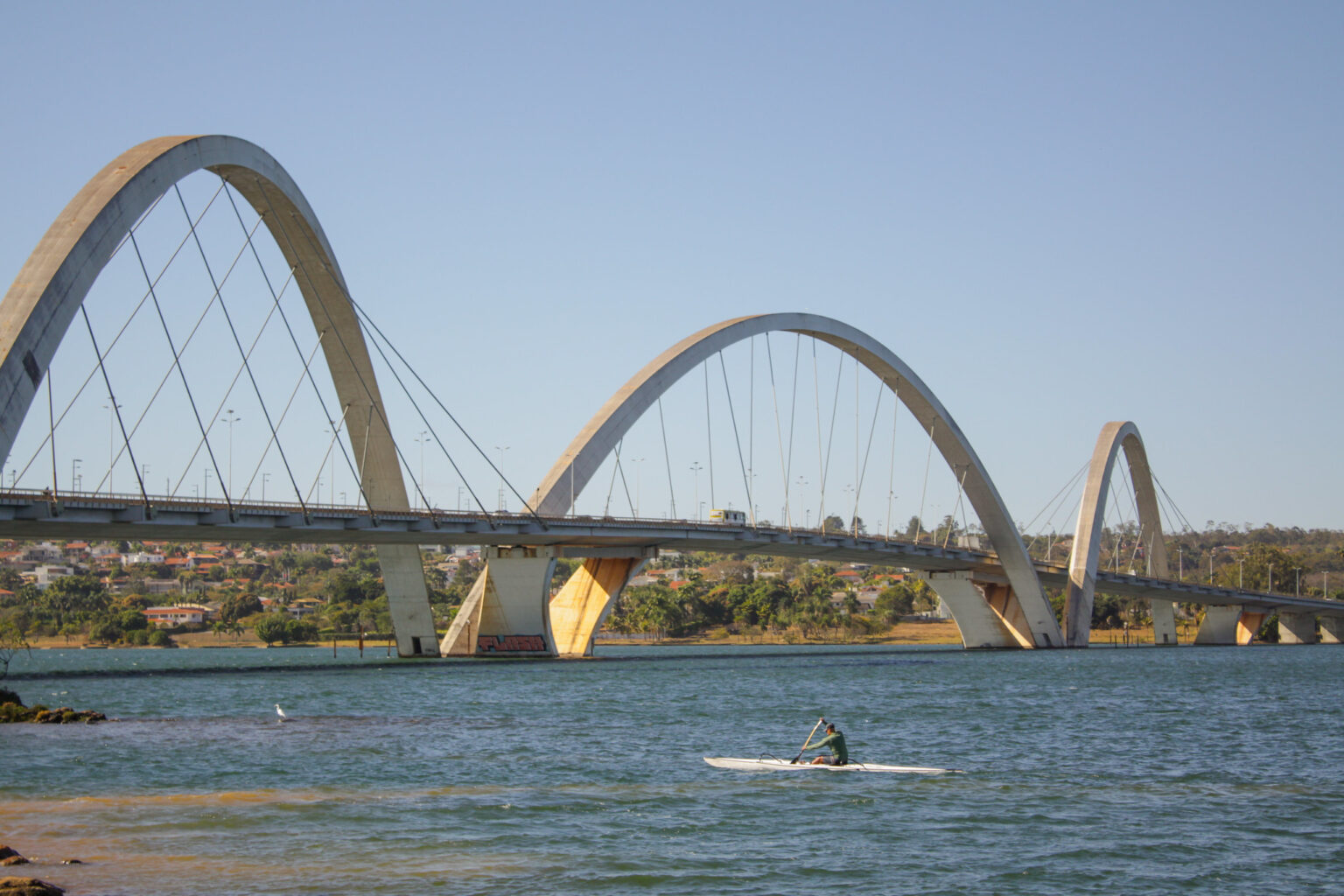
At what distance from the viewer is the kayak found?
101 feet

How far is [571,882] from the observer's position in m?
19.6

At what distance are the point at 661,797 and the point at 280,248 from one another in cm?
4618

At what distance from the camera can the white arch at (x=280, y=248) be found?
42.8 metres

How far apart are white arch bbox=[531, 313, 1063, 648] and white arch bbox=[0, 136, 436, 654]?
8.83 metres

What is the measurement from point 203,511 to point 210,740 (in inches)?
728

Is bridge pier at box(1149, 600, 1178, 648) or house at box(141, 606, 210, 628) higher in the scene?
bridge pier at box(1149, 600, 1178, 648)

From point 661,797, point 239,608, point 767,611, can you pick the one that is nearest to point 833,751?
point 661,797

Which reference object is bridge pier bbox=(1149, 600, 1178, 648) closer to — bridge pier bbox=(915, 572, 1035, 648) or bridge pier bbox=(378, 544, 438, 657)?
bridge pier bbox=(915, 572, 1035, 648)

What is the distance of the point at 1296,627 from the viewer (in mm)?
137000

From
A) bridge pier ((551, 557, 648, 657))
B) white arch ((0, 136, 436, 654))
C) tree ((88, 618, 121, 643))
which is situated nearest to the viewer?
white arch ((0, 136, 436, 654))

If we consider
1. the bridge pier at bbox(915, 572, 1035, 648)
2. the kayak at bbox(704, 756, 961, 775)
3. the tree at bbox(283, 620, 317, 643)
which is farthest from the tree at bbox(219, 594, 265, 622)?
the kayak at bbox(704, 756, 961, 775)

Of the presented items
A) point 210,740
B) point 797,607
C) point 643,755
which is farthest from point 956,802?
point 797,607

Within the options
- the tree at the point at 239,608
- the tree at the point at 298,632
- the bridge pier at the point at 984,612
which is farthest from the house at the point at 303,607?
the bridge pier at the point at 984,612

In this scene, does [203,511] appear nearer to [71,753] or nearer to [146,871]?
[71,753]
